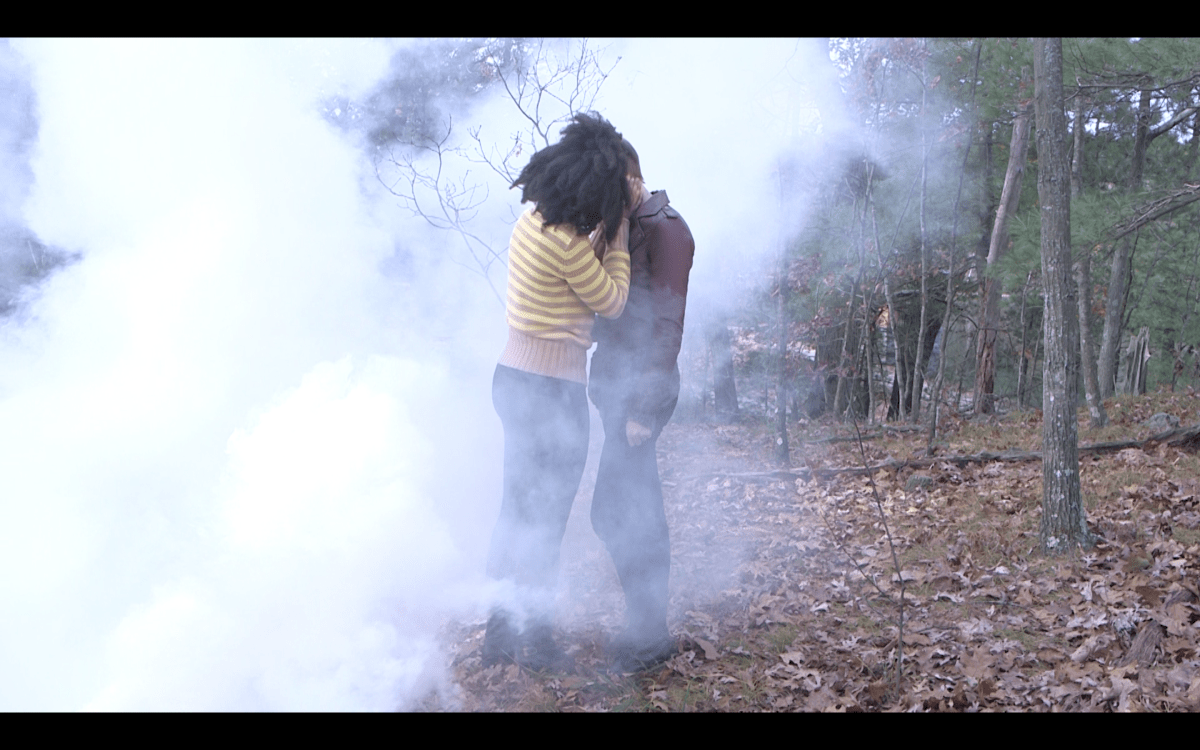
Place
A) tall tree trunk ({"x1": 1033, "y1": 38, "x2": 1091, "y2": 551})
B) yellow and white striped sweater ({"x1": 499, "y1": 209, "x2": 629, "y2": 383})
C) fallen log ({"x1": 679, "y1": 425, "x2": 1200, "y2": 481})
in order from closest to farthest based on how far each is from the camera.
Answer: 1. yellow and white striped sweater ({"x1": 499, "y1": 209, "x2": 629, "y2": 383})
2. tall tree trunk ({"x1": 1033, "y1": 38, "x2": 1091, "y2": 551})
3. fallen log ({"x1": 679, "y1": 425, "x2": 1200, "y2": 481})

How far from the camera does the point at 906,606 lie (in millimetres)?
3656

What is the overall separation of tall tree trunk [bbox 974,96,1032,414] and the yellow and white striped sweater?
9014 millimetres

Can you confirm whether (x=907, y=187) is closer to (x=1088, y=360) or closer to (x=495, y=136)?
(x=1088, y=360)

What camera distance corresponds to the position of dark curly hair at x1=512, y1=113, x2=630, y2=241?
8.85 feet

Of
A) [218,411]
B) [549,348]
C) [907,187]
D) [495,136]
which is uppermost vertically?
[907,187]

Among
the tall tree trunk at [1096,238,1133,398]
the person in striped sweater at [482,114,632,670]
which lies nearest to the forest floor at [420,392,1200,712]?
the person in striped sweater at [482,114,632,670]

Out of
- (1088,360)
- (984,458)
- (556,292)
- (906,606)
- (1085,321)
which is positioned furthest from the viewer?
(1085,321)

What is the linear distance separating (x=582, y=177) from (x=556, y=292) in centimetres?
45

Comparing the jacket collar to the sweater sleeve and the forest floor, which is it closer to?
the sweater sleeve

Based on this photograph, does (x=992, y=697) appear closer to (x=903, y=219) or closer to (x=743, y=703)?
(x=743, y=703)

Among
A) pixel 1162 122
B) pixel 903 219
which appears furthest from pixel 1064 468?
pixel 1162 122

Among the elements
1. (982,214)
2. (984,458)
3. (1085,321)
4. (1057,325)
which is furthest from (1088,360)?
(1057,325)

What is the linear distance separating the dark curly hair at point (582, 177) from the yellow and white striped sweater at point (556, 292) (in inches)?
2.6

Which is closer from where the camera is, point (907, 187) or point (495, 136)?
point (495, 136)
